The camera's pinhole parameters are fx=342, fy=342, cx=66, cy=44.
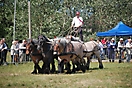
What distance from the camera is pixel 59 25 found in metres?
43.2

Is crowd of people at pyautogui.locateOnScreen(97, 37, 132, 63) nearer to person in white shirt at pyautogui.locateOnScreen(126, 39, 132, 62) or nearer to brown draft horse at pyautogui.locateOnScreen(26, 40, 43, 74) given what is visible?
person in white shirt at pyautogui.locateOnScreen(126, 39, 132, 62)

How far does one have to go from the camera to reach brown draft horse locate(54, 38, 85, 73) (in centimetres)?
1566

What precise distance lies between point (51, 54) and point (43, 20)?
2715cm

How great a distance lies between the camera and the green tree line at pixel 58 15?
4250 centimetres

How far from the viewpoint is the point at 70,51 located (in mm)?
16109

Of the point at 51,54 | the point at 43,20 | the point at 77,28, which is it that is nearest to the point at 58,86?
the point at 51,54

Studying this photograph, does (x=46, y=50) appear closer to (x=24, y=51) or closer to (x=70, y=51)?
(x=70, y=51)

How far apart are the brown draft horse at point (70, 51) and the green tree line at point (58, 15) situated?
22.2 meters

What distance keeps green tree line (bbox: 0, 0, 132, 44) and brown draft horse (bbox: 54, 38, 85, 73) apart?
22195 millimetres

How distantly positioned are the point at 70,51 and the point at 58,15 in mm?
27483

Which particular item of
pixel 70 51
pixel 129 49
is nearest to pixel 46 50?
pixel 70 51

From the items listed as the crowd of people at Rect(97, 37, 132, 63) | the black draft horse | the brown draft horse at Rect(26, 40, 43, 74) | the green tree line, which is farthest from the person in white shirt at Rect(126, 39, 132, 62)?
the green tree line

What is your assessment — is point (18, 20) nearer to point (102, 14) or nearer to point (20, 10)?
point (20, 10)

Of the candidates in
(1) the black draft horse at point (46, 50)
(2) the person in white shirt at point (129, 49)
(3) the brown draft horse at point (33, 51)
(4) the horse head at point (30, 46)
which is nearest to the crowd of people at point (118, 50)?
(2) the person in white shirt at point (129, 49)
